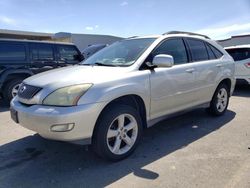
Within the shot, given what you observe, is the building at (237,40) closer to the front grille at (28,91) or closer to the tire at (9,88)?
the tire at (9,88)

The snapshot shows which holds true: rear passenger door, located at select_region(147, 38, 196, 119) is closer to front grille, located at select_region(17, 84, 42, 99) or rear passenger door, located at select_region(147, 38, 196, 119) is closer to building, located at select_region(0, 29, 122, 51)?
front grille, located at select_region(17, 84, 42, 99)

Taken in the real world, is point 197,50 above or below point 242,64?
above

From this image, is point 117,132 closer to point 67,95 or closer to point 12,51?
point 67,95

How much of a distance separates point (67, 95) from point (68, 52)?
5998mm

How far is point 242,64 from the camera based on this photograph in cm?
877

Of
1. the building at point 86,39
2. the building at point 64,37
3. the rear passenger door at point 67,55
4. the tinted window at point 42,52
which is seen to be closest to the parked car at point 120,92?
the tinted window at point 42,52

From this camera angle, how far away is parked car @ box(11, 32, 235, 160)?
3242 mm

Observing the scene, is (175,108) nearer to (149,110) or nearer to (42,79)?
(149,110)

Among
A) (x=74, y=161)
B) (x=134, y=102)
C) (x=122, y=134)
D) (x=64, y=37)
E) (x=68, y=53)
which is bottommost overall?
(x=74, y=161)

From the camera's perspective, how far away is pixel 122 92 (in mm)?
3578

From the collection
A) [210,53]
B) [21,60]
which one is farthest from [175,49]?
[21,60]

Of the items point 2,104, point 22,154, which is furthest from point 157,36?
point 2,104

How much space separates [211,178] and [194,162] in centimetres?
44

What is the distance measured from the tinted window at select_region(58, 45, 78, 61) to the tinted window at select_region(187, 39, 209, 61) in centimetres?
475
